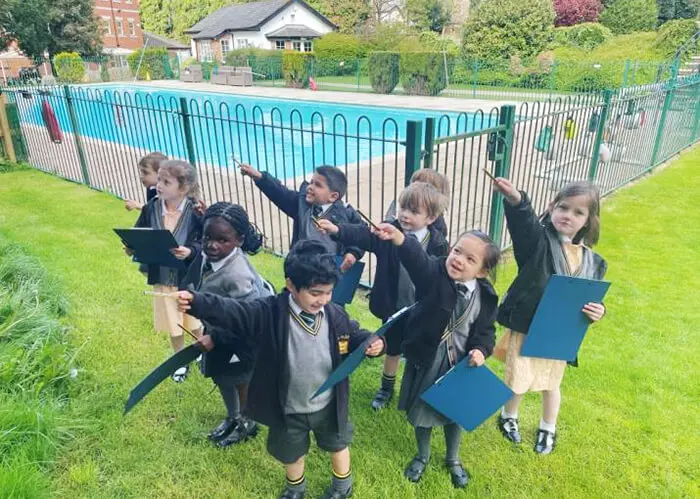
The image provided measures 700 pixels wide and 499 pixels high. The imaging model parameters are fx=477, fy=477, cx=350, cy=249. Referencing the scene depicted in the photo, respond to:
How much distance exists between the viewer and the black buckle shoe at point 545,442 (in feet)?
8.70

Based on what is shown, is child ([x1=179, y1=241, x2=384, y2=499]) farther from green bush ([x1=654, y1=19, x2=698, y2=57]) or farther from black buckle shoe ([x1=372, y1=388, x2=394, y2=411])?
green bush ([x1=654, y1=19, x2=698, y2=57])

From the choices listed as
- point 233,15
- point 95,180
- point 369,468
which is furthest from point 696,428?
point 233,15

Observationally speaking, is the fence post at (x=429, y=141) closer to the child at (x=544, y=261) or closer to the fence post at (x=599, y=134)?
the child at (x=544, y=261)

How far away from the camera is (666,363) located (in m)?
3.41

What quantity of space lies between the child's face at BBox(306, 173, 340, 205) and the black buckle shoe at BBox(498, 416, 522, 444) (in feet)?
5.50

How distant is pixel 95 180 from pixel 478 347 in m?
8.10

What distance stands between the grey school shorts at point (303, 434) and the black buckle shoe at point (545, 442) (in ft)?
3.96

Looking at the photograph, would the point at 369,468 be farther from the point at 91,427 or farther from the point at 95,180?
the point at 95,180

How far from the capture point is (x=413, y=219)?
96.4 inches

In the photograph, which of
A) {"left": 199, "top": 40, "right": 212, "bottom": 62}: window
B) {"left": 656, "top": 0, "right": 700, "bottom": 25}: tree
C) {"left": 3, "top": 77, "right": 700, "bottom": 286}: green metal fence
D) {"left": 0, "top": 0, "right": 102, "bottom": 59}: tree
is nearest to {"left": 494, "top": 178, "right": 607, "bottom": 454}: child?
{"left": 3, "top": 77, "right": 700, "bottom": 286}: green metal fence

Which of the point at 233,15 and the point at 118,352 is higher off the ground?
the point at 233,15

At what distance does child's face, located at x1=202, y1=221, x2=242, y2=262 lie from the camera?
2192 mm

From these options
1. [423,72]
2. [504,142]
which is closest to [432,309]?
[504,142]

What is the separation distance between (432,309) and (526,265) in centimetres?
61
